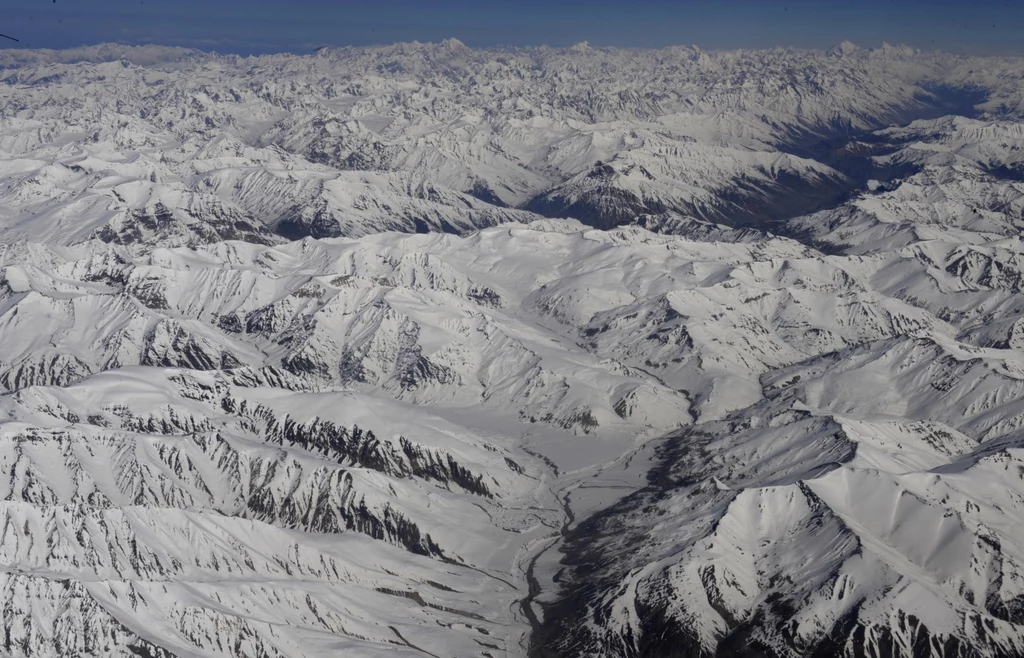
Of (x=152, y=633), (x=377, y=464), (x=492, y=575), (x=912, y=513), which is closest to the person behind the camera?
(x=152, y=633)

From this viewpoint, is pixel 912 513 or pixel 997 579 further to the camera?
pixel 912 513

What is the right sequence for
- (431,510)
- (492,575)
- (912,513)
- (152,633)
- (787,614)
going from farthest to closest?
(431,510) < (492,575) < (912,513) < (787,614) < (152,633)

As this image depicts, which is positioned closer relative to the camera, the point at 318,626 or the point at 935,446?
the point at 318,626

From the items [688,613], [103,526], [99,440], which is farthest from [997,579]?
[99,440]

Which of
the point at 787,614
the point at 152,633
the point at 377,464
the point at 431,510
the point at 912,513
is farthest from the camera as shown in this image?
the point at 377,464

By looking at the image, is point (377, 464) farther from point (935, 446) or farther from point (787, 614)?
point (935, 446)

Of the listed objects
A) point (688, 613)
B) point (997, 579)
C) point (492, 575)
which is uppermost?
point (997, 579)

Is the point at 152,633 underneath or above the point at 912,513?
underneath

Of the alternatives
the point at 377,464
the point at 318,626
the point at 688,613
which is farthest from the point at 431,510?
the point at 688,613

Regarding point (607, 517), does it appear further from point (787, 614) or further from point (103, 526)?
point (103, 526)
